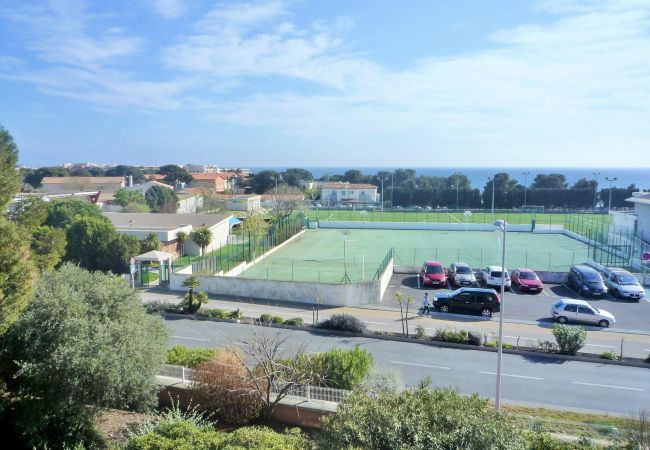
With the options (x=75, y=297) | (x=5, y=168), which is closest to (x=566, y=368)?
(x=75, y=297)

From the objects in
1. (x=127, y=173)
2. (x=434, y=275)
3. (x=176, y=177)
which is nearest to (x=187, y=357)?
(x=434, y=275)

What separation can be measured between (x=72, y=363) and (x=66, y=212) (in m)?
27.6

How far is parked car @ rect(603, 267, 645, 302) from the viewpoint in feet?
85.0

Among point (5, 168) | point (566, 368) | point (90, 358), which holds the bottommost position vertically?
point (566, 368)

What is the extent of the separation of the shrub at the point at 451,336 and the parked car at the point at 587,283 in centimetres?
1163

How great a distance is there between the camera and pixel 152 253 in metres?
28.5

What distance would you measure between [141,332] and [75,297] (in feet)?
4.99

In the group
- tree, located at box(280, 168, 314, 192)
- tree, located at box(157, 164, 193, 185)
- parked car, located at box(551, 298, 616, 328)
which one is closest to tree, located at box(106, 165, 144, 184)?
tree, located at box(157, 164, 193, 185)

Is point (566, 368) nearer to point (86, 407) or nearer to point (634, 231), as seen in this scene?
point (86, 407)

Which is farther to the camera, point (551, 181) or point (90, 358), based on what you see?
point (551, 181)

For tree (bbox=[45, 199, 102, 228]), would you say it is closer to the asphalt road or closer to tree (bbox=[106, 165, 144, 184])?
the asphalt road

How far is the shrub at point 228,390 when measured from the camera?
11.5m

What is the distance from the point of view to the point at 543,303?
25.4m

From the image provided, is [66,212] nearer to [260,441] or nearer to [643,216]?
[260,441]
